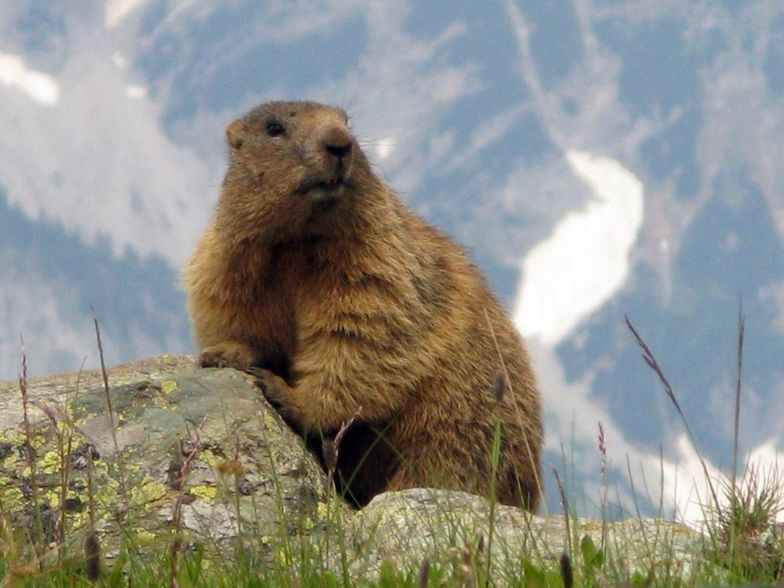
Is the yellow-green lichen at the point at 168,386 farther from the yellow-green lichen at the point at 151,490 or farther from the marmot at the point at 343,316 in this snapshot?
the yellow-green lichen at the point at 151,490

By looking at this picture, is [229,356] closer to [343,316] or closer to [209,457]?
[343,316]

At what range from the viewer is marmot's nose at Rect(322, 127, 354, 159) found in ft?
→ 18.0

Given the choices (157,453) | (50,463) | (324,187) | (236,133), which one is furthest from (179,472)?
(236,133)

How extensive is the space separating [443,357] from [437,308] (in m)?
0.27

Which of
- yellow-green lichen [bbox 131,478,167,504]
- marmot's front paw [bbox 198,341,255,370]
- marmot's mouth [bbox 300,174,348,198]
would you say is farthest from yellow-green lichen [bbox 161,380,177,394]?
marmot's mouth [bbox 300,174,348,198]

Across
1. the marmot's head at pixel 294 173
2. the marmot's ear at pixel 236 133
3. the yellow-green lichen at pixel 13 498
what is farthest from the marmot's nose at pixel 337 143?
the yellow-green lichen at pixel 13 498

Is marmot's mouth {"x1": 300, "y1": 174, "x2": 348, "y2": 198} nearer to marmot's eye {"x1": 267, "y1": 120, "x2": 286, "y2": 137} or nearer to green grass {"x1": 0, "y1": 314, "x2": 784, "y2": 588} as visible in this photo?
marmot's eye {"x1": 267, "y1": 120, "x2": 286, "y2": 137}

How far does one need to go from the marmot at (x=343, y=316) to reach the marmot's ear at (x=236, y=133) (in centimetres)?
5

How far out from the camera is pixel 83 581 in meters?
3.50

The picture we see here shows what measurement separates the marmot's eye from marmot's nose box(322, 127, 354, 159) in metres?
0.36

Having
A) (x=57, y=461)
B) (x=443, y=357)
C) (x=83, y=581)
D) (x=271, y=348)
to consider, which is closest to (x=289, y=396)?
(x=271, y=348)

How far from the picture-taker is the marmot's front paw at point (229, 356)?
5727mm

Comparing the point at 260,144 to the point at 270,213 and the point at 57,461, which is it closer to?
the point at 270,213

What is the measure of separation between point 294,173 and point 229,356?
909 millimetres
